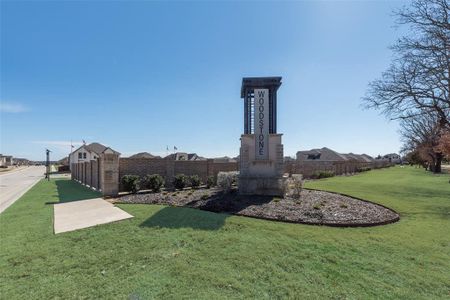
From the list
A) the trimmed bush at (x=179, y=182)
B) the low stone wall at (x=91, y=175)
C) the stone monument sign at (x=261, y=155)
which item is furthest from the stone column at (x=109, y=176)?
the stone monument sign at (x=261, y=155)

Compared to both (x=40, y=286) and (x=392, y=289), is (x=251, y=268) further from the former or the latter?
(x=40, y=286)

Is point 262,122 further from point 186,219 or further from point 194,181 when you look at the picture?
point 194,181

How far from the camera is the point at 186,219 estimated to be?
735 cm

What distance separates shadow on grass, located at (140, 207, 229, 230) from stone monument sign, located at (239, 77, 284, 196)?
11.0ft

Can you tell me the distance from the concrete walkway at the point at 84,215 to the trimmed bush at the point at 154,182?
386cm

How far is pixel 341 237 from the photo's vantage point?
20.0ft

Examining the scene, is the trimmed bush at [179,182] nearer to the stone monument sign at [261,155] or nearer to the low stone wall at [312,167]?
the stone monument sign at [261,155]

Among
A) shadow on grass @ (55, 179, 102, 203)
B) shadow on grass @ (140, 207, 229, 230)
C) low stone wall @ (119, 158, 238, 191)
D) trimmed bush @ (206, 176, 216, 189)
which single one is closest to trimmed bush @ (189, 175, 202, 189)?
trimmed bush @ (206, 176, 216, 189)

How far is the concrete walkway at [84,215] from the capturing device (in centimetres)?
718

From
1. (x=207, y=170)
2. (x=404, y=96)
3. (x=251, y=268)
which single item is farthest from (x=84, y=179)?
(x=404, y=96)

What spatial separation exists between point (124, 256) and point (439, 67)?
1736cm

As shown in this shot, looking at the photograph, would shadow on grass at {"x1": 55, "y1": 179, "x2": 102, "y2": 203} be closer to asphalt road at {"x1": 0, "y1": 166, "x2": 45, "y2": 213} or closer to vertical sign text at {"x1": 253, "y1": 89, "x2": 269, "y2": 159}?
asphalt road at {"x1": 0, "y1": 166, "x2": 45, "y2": 213}

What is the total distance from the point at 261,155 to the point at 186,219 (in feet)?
16.4

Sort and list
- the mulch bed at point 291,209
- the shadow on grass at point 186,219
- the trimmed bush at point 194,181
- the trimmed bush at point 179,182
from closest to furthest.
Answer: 1. the shadow on grass at point 186,219
2. the mulch bed at point 291,209
3. the trimmed bush at point 179,182
4. the trimmed bush at point 194,181
